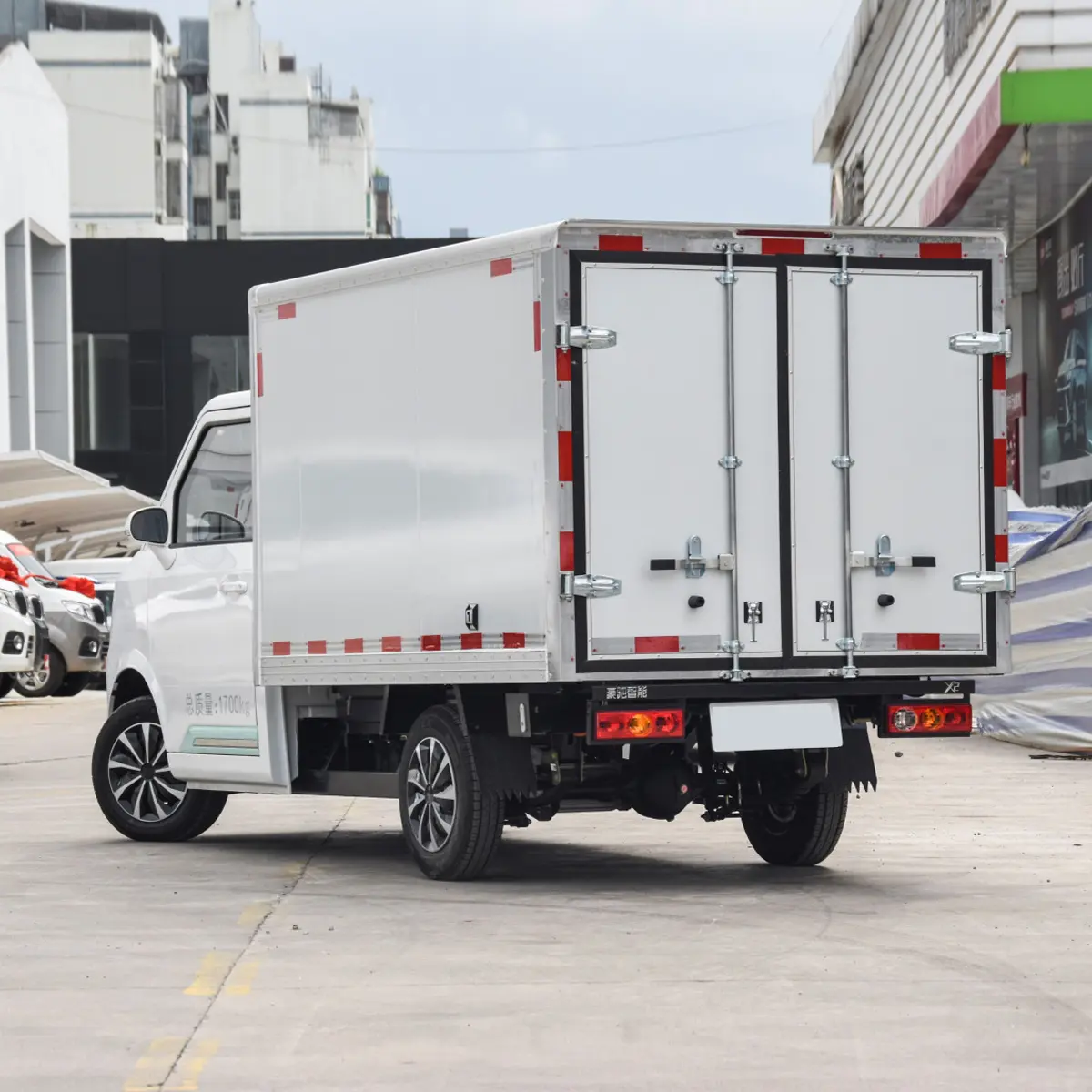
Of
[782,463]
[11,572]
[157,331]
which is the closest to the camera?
[782,463]

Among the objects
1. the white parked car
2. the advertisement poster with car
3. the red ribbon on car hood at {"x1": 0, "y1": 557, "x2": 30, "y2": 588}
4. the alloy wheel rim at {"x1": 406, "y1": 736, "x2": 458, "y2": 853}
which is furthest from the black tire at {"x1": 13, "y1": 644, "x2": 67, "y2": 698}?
the alloy wheel rim at {"x1": 406, "y1": 736, "x2": 458, "y2": 853}

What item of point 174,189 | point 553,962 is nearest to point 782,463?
point 553,962

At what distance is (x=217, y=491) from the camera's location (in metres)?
12.4

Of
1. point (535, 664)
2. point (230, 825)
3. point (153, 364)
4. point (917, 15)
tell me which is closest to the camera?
point (535, 664)

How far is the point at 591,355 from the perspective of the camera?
32.3 ft

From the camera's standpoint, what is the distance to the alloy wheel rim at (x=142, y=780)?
498 inches

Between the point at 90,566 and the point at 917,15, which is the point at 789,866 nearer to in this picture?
the point at 90,566

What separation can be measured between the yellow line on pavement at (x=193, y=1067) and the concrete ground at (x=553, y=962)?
0.02m

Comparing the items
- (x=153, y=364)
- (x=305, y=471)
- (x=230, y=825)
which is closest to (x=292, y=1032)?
(x=305, y=471)

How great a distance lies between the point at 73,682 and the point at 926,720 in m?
20.9

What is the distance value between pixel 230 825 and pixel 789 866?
13.3ft

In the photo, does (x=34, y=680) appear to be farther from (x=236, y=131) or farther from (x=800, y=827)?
(x=236, y=131)

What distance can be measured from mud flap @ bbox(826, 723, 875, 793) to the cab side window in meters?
3.29

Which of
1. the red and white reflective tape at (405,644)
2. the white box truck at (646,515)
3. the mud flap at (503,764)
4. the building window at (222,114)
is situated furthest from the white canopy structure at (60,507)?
the building window at (222,114)
